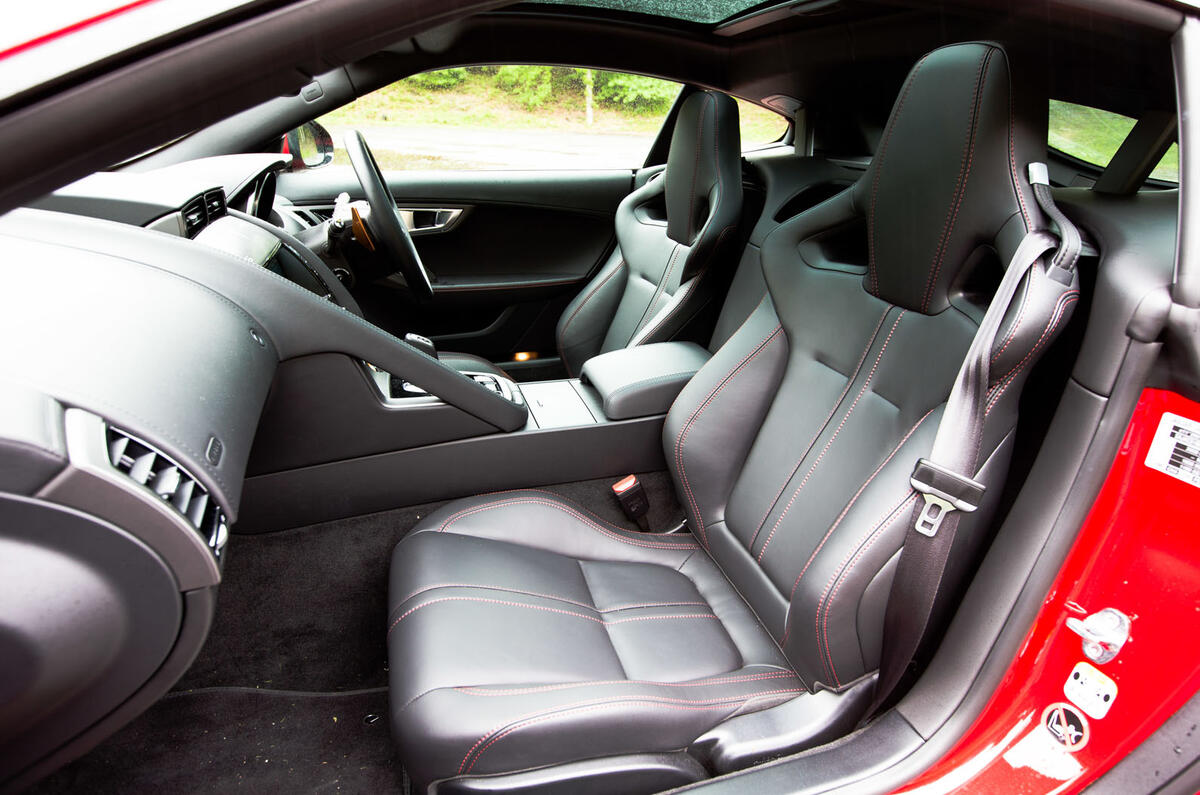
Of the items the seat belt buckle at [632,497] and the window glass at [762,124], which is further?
→ the window glass at [762,124]

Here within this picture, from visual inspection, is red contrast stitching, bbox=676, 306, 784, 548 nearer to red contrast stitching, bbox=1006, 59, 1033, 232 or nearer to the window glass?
red contrast stitching, bbox=1006, 59, 1033, 232

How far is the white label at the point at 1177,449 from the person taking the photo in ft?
2.79

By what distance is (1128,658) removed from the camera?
0.91 metres

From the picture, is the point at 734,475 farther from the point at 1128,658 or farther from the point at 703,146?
the point at 703,146

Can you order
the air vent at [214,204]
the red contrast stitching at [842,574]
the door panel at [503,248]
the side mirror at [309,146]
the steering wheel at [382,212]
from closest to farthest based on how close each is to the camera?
the red contrast stitching at [842,574] < the air vent at [214,204] < the steering wheel at [382,212] < the side mirror at [309,146] < the door panel at [503,248]

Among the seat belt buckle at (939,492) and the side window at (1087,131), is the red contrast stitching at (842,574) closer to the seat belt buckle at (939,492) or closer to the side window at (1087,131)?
the seat belt buckle at (939,492)

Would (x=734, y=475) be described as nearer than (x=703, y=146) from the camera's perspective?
Yes

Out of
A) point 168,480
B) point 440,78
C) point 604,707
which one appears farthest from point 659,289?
point 168,480

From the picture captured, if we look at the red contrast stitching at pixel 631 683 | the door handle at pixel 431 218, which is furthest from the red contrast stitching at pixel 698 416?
the door handle at pixel 431 218

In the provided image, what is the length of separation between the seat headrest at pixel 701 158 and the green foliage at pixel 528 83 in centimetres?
53

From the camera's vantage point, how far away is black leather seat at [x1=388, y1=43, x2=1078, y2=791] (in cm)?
102

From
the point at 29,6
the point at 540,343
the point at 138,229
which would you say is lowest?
the point at 540,343

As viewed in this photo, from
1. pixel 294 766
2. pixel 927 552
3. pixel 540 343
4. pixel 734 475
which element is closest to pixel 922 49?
pixel 734 475

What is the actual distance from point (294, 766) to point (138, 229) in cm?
92
